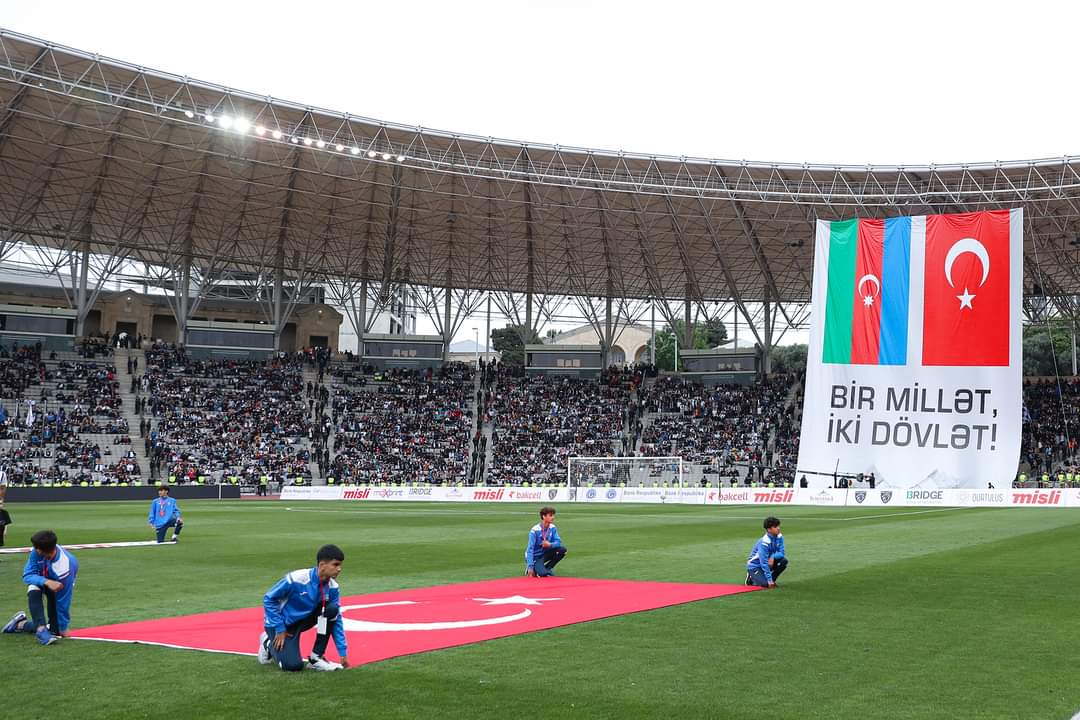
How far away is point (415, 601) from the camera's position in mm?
15414

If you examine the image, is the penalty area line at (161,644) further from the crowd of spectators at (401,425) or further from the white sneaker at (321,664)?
the crowd of spectators at (401,425)

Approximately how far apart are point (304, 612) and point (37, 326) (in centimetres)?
7970

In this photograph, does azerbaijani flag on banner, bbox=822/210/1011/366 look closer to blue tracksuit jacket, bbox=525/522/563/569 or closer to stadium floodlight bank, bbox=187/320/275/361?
blue tracksuit jacket, bbox=525/522/563/569

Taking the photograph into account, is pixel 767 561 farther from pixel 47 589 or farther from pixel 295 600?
pixel 47 589

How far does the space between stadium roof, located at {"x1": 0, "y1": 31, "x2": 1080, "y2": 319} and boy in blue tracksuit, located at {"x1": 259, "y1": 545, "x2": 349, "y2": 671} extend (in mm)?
48091

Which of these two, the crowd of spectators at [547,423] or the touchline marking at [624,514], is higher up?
the crowd of spectators at [547,423]

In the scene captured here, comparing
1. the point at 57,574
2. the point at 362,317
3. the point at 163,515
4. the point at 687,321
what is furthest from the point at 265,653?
the point at 687,321

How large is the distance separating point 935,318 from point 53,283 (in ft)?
242

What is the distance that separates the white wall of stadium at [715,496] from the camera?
151 ft

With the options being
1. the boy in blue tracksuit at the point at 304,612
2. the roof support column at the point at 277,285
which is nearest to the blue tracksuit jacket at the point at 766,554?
the boy in blue tracksuit at the point at 304,612

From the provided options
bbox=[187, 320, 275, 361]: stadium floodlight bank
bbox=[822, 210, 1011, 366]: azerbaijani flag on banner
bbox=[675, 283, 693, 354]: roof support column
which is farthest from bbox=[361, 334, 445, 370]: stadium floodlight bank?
bbox=[822, 210, 1011, 366]: azerbaijani flag on banner

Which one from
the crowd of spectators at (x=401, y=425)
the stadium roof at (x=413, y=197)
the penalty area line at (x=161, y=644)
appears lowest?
the penalty area line at (x=161, y=644)

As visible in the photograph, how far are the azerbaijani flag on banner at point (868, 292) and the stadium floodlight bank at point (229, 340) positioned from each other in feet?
178

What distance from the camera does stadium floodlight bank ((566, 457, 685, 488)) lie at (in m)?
62.7
